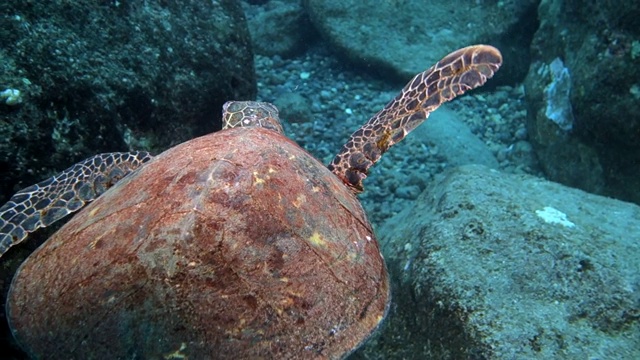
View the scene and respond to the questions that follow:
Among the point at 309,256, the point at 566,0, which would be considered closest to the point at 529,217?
the point at 309,256

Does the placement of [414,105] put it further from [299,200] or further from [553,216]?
[299,200]

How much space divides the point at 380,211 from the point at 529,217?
2118mm

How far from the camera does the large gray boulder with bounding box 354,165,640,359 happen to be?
220 cm

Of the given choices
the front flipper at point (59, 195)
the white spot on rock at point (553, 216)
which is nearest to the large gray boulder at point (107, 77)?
the front flipper at point (59, 195)

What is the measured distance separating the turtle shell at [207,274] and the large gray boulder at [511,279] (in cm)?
61

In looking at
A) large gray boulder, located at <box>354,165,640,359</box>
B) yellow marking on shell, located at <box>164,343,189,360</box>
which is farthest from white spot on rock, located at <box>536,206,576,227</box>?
yellow marking on shell, located at <box>164,343,189,360</box>

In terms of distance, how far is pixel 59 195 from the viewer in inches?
104

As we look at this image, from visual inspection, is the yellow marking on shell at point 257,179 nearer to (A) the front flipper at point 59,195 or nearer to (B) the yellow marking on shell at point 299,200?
(B) the yellow marking on shell at point 299,200

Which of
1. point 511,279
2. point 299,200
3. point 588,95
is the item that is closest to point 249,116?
point 299,200

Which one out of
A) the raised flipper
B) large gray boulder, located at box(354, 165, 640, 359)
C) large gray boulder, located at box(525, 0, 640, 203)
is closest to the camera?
large gray boulder, located at box(354, 165, 640, 359)

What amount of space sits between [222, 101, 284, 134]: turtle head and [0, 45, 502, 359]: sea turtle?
3.01 feet

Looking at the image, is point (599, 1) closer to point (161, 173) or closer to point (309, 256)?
point (309, 256)

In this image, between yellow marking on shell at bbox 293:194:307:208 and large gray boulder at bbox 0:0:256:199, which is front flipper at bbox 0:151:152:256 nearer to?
large gray boulder at bbox 0:0:256:199

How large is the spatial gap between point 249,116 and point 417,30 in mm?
5152
